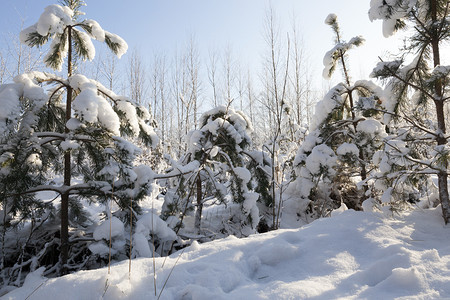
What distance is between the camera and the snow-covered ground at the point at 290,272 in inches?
65.4

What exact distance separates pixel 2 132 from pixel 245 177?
2.77 meters

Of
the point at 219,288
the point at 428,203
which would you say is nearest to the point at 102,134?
the point at 219,288

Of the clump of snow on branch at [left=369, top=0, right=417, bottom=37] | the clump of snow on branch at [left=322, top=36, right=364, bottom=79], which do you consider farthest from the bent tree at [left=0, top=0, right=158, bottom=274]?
the clump of snow on branch at [left=322, top=36, right=364, bottom=79]

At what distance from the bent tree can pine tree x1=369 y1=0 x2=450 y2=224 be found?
300 cm

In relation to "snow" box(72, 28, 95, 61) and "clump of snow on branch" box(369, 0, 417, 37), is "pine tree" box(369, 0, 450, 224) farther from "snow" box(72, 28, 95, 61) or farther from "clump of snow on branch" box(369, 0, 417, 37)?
"snow" box(72, 28, 95, 61)

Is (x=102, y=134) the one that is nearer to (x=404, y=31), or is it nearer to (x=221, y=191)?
(x=221, y=191)

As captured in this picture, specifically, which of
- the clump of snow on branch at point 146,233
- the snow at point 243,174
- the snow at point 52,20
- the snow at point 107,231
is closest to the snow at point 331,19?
the snow at point 243,174

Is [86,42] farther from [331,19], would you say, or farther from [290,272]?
[331,19]

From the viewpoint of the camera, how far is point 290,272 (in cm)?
204

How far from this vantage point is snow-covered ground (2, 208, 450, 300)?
166 centimetres

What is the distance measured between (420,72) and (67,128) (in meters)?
4.34

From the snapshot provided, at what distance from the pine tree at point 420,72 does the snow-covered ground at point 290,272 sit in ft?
2.85

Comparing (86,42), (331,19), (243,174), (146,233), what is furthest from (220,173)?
(331,19)

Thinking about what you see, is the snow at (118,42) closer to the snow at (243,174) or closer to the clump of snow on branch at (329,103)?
the snow at (243,174)
